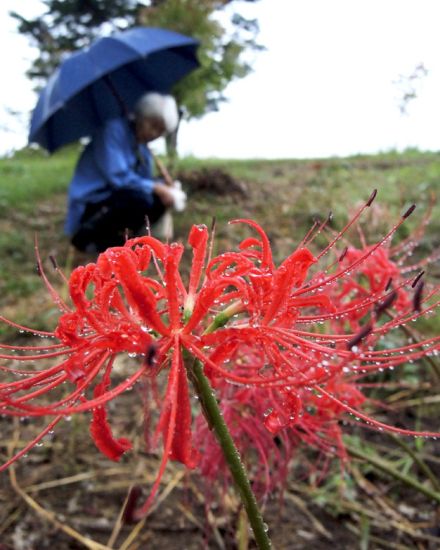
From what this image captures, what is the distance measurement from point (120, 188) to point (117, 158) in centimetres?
30

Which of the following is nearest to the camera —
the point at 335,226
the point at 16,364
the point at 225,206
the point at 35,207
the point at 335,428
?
the point at 335,428

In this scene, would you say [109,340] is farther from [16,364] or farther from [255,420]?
[16,364]

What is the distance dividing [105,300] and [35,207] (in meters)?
6.01

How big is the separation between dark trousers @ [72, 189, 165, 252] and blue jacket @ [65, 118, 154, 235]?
8cm

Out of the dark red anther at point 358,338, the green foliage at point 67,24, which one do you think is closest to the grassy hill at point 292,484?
the dark red anther at point 358,338

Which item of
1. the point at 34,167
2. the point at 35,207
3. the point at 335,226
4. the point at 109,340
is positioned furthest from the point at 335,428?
the point at 34,167

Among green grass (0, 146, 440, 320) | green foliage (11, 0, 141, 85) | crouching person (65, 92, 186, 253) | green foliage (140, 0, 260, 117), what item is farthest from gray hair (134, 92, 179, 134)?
green foliage (11, 0, 141, 85)

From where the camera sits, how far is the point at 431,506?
7.38 feet

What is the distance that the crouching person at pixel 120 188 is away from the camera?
4.89m

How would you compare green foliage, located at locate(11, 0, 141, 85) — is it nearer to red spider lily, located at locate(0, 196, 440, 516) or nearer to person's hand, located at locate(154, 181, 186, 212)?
person's hand, located at locate(154, 181, 186, 212)

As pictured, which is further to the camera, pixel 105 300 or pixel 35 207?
pixel 35 207

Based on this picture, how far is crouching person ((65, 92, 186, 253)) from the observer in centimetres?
489

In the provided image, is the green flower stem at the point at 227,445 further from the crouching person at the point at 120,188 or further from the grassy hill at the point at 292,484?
the crouching person at the point at 120,188

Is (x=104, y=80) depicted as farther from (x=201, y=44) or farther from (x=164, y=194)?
(x=201, y=44)
